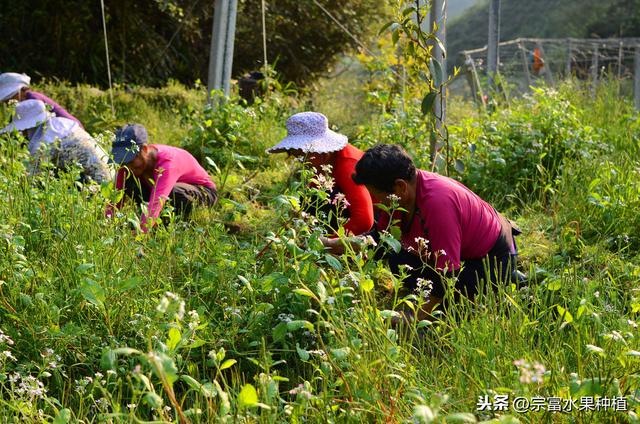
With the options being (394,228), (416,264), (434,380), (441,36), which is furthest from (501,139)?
(434,380)

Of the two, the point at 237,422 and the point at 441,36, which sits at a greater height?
the point at 441,36

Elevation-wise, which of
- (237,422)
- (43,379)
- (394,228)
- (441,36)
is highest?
(441,36)

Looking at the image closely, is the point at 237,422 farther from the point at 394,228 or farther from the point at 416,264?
the point at 416,264

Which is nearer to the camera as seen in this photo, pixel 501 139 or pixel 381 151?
pixel 381 151

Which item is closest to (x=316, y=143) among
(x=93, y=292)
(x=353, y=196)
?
(x=353, y=196)

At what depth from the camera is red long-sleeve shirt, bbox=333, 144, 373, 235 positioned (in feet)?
12.5

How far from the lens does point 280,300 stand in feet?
9.90

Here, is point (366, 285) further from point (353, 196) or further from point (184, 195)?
point (184, 195)

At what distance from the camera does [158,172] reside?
3986mm

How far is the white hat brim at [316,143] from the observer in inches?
148

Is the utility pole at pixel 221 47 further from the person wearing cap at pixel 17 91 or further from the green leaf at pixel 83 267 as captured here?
the green leaf at pixel 83 267

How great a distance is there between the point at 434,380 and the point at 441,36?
2.69 meters

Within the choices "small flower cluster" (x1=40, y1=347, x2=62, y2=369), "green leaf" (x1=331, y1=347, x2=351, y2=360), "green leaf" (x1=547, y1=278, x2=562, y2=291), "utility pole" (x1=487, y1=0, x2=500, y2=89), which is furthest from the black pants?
"utility pole" (x1=487, y1=0, x2=500, y2=89)

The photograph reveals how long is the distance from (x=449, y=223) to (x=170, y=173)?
164cm
